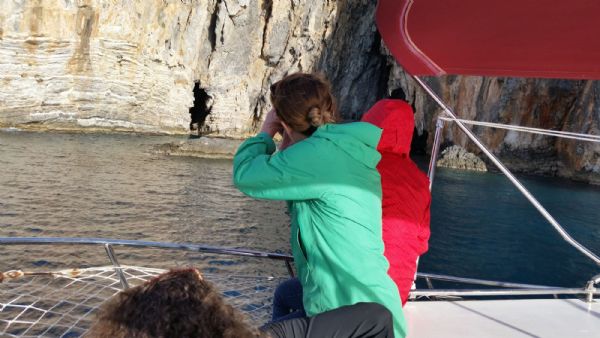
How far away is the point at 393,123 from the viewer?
1874 millimetres

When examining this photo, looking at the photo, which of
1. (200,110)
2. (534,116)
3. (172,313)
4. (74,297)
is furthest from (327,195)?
(200,110)

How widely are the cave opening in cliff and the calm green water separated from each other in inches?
400

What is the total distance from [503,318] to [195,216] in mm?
10130

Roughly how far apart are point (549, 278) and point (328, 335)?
30.9 feet

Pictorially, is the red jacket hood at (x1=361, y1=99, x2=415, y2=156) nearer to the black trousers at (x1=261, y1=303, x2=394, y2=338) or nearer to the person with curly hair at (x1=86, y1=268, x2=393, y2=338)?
the black trousers at (x1=261, y1=303, x2=394, y2=338)

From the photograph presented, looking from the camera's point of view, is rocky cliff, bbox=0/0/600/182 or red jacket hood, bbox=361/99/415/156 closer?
red jacket hood, bbox=361/99/415/156

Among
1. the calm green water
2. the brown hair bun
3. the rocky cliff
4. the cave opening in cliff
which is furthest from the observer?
the cave opening in cliff

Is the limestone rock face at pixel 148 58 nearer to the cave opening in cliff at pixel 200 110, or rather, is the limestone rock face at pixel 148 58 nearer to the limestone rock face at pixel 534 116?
the cave opening in cliff at pixel 200 110

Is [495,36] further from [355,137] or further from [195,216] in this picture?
[195,216]

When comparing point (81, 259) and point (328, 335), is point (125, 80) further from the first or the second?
point (328, 335)

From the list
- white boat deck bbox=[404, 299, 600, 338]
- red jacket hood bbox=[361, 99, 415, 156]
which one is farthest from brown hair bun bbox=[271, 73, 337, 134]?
white boat deck bbox=[404, 299, 600, 338]

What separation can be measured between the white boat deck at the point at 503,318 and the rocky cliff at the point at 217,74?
24273mm

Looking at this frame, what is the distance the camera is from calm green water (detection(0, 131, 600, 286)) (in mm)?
9289

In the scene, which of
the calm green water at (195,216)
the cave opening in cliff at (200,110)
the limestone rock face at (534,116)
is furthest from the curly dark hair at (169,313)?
the cave opening in cliff at (200,110)
